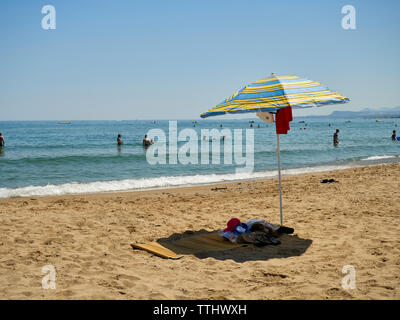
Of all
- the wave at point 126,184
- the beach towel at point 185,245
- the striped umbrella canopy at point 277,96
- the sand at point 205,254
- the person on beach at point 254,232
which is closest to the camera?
the sand at point 205,254

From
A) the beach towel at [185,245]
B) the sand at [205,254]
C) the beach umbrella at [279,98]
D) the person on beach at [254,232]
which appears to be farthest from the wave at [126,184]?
the beach umbrella at [279,98]

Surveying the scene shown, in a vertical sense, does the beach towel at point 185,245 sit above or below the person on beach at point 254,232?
below

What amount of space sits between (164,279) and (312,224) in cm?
340

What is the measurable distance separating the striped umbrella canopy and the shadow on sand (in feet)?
6.97

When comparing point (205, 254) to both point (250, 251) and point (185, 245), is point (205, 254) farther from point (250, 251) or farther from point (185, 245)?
point (250, 251)

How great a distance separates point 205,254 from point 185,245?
46 cm

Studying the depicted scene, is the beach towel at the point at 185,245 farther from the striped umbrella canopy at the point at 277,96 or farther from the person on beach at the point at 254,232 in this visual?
the striped umbrella canopy at the point at 277,96

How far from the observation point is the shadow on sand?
4.85 meters

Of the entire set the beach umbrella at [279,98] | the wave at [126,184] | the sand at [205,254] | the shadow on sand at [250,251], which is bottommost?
the wave at [126,184]

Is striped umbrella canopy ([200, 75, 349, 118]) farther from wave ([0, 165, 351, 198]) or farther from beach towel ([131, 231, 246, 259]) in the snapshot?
wave ([0, 165, 351, 198])

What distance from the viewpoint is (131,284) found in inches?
150

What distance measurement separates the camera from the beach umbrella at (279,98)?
476cm

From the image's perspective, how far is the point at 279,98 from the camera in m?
4.85
